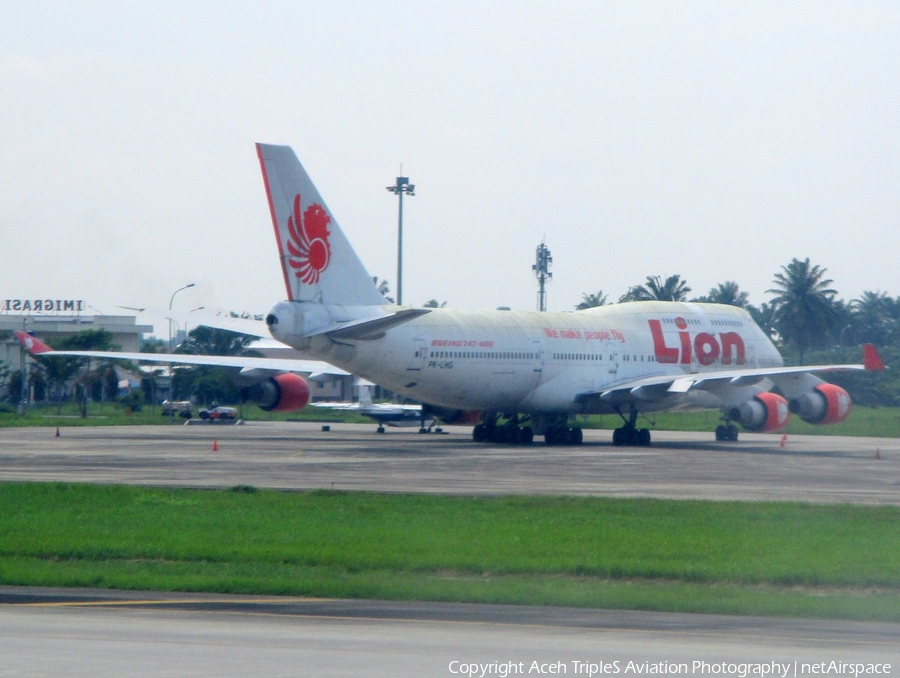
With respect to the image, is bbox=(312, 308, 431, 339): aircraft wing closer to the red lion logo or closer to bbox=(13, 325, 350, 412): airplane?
the red lion logo

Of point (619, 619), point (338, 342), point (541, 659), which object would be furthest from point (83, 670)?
point (338, 342)

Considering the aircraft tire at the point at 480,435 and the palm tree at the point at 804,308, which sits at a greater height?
the palm tree at the point at 804,308

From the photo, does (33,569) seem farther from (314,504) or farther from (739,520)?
(739,520)

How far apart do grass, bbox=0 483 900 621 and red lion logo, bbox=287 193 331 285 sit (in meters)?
15.2

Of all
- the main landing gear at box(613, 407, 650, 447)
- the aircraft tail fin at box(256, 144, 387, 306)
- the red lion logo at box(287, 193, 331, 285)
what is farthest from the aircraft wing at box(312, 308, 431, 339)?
the main landing gear at box(613, 407, 650, 447)

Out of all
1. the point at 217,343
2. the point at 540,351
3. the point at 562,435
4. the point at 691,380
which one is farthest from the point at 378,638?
the point at 217,343

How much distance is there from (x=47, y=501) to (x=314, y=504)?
14.9ft

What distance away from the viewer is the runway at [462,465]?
24562 mm

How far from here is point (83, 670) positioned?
8039 millimetres

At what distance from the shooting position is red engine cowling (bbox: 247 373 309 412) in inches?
1714

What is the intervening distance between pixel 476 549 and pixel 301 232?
72.4 feet

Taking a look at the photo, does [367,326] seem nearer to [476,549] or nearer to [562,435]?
[562,435]

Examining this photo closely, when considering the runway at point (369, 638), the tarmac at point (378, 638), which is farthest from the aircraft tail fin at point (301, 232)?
the runway at point (369, 638)

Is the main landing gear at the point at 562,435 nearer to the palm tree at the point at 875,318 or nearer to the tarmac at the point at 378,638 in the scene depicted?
the tarmac at the point at 378,638
